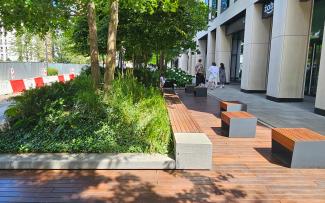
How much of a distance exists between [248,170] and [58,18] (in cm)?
467


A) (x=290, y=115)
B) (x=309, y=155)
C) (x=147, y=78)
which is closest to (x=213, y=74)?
(x=147, y=78)

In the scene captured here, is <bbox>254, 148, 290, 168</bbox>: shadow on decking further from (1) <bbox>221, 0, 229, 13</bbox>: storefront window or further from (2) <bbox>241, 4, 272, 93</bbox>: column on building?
(1) <bbox>221, 0, 229, 13</bbox>: storefront window

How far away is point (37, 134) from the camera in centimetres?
558

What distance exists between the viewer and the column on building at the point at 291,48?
42.3 feet

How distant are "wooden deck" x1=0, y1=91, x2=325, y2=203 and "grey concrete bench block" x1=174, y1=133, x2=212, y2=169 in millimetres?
134

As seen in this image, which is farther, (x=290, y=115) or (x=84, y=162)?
(x=290, y=115)

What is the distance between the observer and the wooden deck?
4.00m

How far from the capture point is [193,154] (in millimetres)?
4973

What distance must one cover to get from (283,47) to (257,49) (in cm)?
434

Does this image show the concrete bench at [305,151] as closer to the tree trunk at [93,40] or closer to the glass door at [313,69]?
the tree trunk at [93,40]

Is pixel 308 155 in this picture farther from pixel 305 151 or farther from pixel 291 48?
pixel 291 48

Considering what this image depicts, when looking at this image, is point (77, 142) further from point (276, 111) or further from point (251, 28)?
point (251, 28)

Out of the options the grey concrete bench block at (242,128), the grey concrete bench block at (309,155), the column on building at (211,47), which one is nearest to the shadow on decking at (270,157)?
the grey concrete bench block at (309,155)

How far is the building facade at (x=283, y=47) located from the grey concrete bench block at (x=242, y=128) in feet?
14.8
